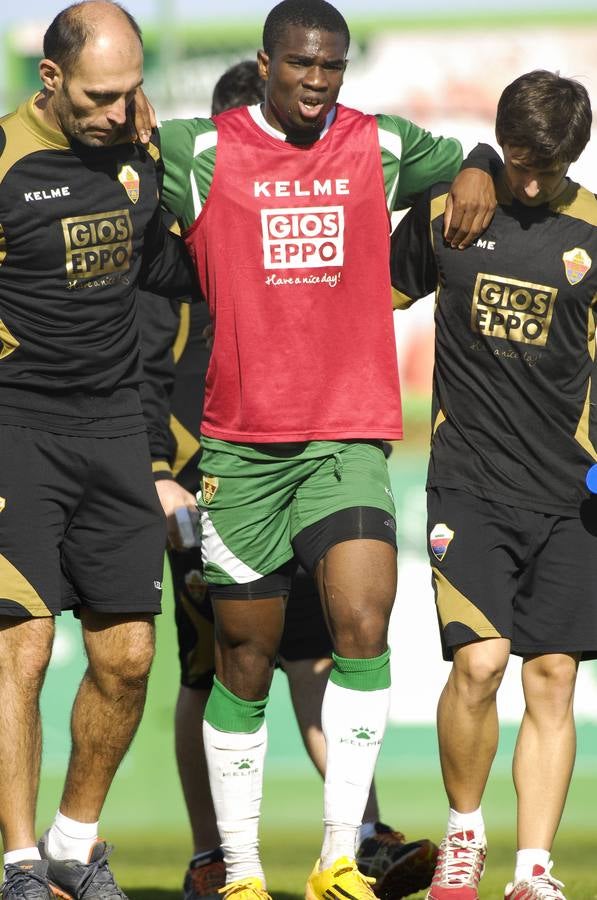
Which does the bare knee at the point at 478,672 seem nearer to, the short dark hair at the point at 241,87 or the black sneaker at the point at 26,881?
the black sneaker at the point at 26,881

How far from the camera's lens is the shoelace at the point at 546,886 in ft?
16.7

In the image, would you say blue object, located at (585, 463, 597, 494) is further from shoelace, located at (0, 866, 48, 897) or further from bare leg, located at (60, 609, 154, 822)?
shoelace, located at (0, 866, 48, 897)

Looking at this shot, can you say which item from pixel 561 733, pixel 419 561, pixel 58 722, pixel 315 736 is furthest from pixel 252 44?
pixel 561 733

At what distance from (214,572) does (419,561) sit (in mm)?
6032

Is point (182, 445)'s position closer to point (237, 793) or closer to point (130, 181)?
point (130, 181)

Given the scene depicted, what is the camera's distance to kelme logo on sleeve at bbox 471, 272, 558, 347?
5.36 metres

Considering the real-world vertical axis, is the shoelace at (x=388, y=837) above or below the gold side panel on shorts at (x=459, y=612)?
below

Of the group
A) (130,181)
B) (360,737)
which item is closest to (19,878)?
(360,737)

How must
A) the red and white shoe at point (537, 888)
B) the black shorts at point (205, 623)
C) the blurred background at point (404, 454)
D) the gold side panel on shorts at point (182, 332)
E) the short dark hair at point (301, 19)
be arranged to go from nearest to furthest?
the red and white shoe at point (537, 888), the short dark hair at point (301, 19), the black shorts at point (205, 623), the gold side panel on shorts at point (182, 332), the blurred background at point (404, 454)

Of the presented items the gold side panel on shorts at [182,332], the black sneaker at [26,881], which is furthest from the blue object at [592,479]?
the black sneaker at [26,881]

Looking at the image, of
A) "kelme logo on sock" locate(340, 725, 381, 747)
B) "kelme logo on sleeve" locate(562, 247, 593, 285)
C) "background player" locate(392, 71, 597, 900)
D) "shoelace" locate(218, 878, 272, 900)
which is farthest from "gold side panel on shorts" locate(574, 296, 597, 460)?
"shoelace" locate(218, 878, 272, 900)

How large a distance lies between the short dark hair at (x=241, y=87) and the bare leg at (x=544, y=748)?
2338 mm

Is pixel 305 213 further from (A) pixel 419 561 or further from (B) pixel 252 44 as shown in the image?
(B) pixel 252 44

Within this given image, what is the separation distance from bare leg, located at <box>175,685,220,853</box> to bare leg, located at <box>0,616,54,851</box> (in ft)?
4.39
